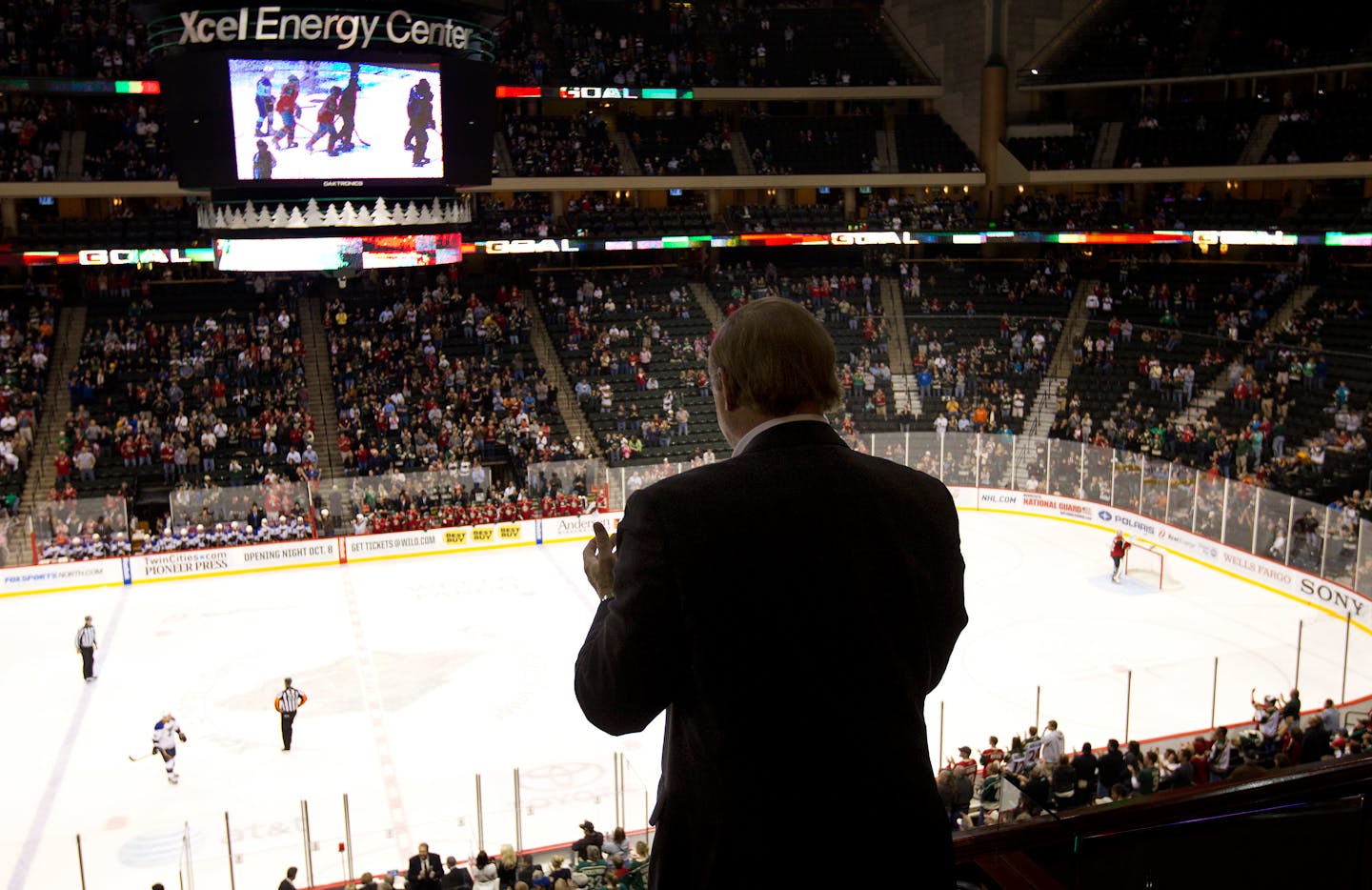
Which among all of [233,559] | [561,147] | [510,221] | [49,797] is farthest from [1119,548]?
[561,147]

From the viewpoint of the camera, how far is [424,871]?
35.8ft

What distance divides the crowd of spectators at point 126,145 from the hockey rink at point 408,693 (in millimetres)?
15113

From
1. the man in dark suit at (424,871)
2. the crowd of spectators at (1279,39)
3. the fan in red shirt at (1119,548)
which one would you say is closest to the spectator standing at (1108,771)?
the man in dark suit at (424,871)

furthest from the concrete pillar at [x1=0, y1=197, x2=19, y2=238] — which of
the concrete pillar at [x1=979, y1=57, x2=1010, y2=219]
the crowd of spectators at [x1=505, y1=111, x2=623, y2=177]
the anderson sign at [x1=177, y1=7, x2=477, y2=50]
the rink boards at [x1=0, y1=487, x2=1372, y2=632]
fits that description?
the concrete pillar at [x1=979, y1=57, x2=1010, y2=219]

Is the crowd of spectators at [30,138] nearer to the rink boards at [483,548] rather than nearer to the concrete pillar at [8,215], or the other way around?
the concrete pillar at [8,215]

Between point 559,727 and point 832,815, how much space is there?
52.7 ft

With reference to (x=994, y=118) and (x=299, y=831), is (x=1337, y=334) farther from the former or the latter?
(x=299, y=831)

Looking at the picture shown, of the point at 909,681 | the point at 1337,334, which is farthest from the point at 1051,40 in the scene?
the point at 909,681

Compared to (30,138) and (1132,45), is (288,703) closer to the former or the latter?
(30,138)

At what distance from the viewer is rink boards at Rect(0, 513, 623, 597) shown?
25391mm

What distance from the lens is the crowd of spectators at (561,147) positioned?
129ft

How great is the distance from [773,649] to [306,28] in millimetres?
20399

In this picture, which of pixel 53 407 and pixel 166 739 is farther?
pixel 53 407

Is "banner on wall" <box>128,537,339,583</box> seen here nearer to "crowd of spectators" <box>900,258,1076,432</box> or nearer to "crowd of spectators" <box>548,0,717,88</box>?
"crowd of spectators" <box>900,258,1076,432</box>
